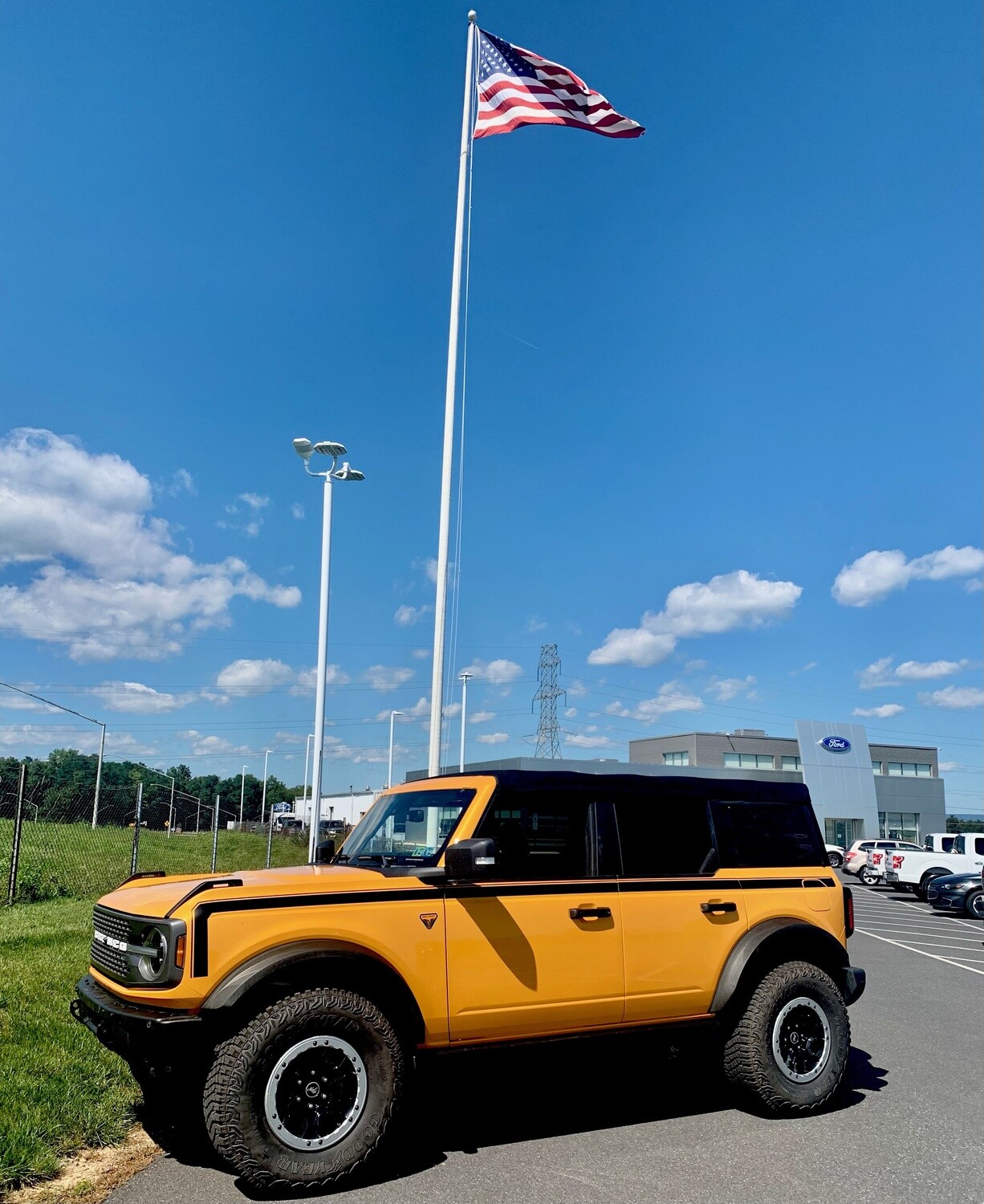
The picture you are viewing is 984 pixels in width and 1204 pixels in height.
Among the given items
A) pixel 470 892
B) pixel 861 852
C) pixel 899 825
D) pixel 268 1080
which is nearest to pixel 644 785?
pixel 470 892

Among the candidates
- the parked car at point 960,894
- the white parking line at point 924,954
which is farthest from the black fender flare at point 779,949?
the parked car at point 960,894

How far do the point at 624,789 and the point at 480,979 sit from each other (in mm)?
1461

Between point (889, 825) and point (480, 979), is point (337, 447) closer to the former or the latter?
point (480, 979)

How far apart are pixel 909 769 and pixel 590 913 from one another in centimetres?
7188

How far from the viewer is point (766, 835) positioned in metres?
6.42

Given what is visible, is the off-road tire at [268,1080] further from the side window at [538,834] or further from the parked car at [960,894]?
the parked car at [960,894]

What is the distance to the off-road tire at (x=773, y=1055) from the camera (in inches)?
223

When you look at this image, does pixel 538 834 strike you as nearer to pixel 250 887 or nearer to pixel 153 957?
pixel 250 887

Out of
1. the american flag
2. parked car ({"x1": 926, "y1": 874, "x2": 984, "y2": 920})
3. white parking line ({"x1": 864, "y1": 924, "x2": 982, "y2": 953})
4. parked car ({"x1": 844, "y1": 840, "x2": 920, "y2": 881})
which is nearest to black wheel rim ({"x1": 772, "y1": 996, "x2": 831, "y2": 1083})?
white parking line ({"x1": 864, "y1": 924, "x2": 982, "y2": 953})

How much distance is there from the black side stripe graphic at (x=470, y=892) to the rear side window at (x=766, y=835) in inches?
5.8

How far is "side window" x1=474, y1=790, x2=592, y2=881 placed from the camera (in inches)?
207

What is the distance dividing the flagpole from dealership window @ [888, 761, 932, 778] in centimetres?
6066

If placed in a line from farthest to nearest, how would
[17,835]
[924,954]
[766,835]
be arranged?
1. [924,954]
2. [17,835]
3. [766,835]

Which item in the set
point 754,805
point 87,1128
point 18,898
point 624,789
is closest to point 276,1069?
point 87,1128
